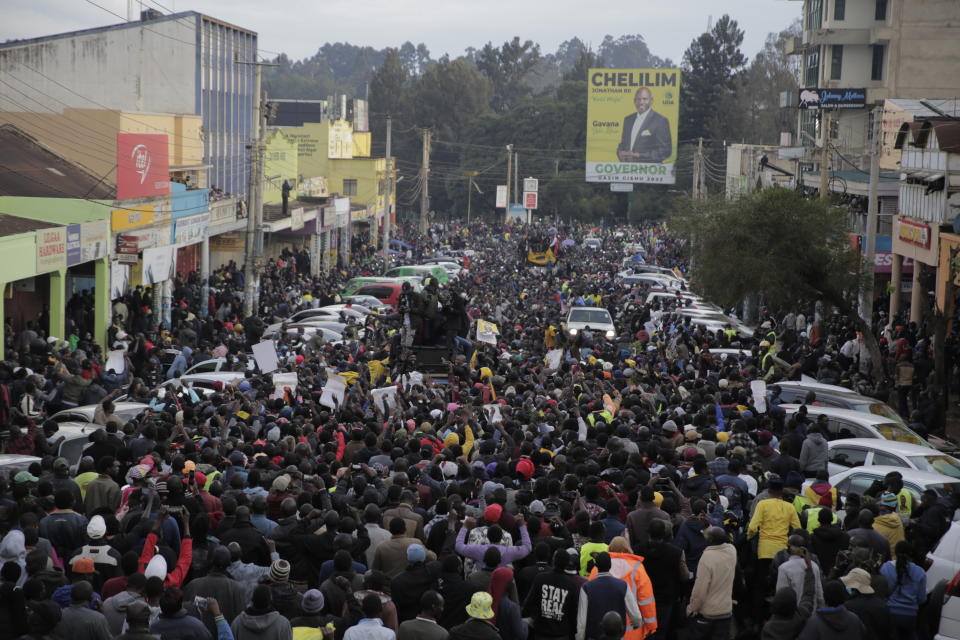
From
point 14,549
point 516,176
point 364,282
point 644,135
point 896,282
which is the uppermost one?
point 644,135

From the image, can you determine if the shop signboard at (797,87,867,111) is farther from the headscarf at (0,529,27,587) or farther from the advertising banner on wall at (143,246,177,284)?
the headscarf at (0,529,27,587)

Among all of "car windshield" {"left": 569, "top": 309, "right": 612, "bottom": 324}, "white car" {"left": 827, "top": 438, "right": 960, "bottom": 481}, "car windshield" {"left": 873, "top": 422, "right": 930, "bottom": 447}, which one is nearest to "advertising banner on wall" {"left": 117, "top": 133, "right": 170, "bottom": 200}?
"car windshield" {"left": 569, "top": 309, "right": 612, "bottom": 324}

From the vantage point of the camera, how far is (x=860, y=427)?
17.1 metres

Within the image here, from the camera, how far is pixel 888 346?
28.6m

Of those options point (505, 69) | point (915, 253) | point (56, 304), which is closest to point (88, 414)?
point (56, 304)

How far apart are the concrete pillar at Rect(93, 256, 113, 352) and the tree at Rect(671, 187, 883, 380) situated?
14.2 meters

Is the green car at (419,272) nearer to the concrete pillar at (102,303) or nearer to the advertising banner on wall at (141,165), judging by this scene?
the advertising banner on wall at (141,165)

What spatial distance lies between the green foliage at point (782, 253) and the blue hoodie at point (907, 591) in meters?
17.9

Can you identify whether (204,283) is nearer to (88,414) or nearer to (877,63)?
(88,414)

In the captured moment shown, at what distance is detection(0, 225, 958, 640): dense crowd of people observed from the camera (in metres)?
8.63

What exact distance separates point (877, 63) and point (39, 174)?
31579 mm

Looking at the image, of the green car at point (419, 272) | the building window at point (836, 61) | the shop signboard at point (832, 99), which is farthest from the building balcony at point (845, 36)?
the green car at point (419, 272)

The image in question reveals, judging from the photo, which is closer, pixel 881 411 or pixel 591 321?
pixel 881 411

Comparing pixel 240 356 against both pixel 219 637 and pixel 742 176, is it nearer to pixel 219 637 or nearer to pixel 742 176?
pixel 219 637
